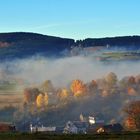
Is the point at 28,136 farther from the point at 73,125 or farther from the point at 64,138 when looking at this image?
the point at 73,125

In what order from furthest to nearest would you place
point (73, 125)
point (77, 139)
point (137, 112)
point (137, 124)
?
1. point (73, 125)
2. point (137, 112)
3. point (137, 124)
4. point (77, 139)

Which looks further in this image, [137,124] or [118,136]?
[137,124]

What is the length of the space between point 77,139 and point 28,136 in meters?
7.74

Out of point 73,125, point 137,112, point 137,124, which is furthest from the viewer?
point 73,125

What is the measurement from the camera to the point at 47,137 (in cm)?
7388

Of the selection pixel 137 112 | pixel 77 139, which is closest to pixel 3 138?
pixel 77 139

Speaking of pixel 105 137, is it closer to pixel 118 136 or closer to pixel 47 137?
pixel 118 136

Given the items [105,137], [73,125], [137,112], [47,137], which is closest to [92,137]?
[105,137]

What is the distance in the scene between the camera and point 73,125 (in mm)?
198875

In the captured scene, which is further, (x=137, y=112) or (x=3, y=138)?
(x=137, y=112)

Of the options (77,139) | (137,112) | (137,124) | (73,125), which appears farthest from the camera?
(73,125)

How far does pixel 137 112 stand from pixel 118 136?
83.8 m

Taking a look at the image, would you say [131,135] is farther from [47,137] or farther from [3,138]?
[3,138]

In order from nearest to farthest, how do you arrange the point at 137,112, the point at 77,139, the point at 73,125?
the point at 77,139, the point at 137,112, the point at 73,125
